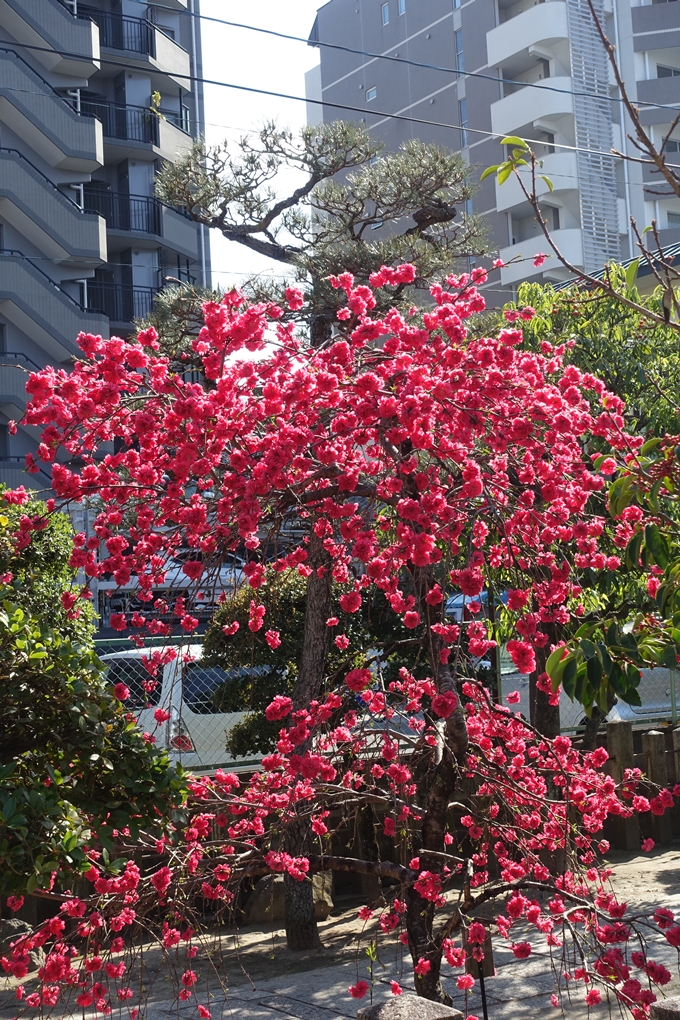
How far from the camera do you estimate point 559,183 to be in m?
32.6

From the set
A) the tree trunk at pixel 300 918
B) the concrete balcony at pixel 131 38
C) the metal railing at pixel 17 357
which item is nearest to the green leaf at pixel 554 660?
the tree trunk at pixel 300 918

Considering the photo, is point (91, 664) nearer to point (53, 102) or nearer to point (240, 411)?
point (240, 411)

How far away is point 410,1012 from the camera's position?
3.17 m

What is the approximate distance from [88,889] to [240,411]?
4.38 metres

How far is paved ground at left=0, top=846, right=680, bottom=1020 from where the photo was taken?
5.90m

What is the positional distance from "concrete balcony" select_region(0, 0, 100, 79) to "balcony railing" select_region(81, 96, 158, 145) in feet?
5.34

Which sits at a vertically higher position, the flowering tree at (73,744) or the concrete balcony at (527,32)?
the concrete balcony at (527,32)

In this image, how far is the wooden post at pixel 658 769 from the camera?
9930 mm

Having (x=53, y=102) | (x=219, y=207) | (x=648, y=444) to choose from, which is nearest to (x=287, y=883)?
(x=648, y=444)

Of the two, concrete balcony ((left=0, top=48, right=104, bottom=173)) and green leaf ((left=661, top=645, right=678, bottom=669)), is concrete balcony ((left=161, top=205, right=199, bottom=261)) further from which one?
green leaf ((left=661, top=645, right=678, bottom=669))

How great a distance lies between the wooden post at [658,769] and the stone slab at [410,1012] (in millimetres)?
7159

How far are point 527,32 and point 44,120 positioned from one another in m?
15.7

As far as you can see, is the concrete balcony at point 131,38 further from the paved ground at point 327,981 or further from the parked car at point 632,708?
the paved ground at point 327,981

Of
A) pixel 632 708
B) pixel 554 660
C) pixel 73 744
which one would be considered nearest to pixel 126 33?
pixel 632 708
